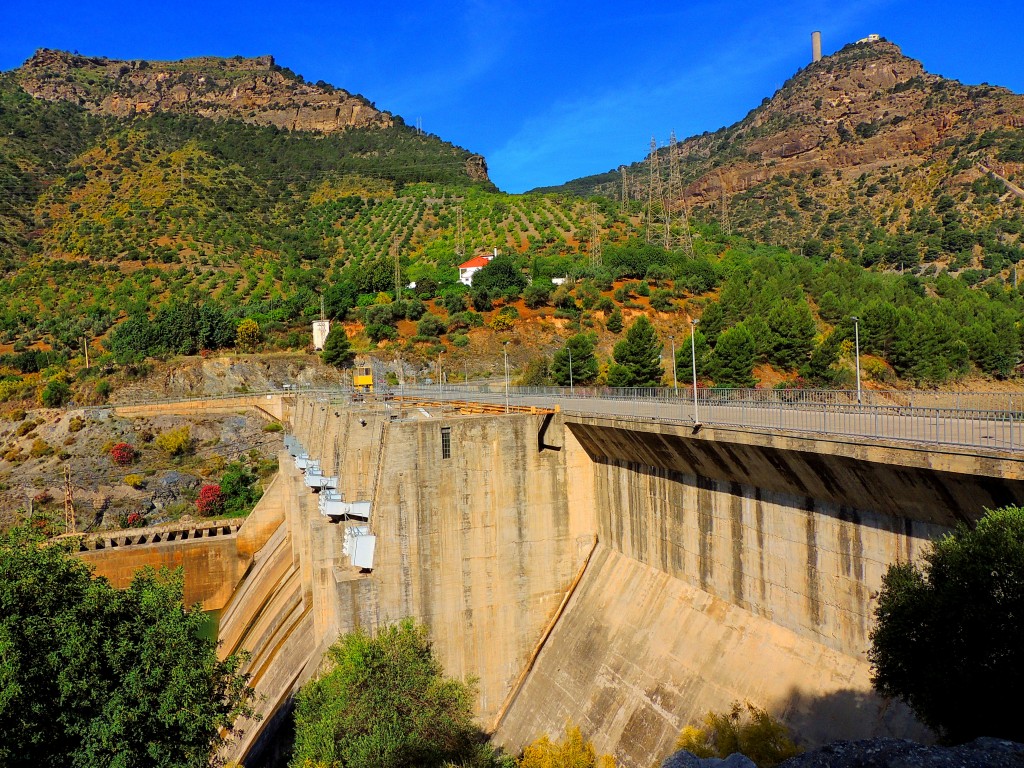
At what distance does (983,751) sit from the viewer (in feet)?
22.0

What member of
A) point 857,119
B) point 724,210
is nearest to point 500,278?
point 724,210

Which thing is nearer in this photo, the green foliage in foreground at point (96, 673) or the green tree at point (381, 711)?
the green foliage in foreground at point (96, 673)

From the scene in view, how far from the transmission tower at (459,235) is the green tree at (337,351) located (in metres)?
34.6

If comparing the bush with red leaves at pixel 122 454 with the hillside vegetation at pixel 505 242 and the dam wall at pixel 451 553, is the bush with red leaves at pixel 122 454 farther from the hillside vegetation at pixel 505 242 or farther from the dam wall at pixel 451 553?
the dam wall at pixel 451 553

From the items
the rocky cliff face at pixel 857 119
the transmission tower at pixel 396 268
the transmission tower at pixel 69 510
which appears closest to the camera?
the transmission tower at pixel 69 510

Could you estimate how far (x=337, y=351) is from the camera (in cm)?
6141

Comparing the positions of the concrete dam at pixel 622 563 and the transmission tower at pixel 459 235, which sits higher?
the transmission tower at pixel 459 235

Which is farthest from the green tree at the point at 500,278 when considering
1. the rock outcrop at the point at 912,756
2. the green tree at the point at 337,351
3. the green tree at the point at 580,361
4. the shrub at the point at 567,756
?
the rock outcrop at the point at 912,756

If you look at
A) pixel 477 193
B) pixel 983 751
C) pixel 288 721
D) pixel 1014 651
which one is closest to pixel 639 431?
pixel 1014 651

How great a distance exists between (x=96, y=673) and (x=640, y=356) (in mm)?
33855

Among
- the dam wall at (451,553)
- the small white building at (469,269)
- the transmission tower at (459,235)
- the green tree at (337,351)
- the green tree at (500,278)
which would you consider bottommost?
the dam wall at (451,553)

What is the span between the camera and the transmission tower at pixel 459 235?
9609 cm

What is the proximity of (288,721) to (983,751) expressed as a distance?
17.5 meters

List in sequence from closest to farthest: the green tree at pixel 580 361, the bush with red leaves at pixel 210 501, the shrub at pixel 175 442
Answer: the bush with red leaves at pixel 210 501, the green tree at pixel 580 361, the shrub at pixel 175 442
